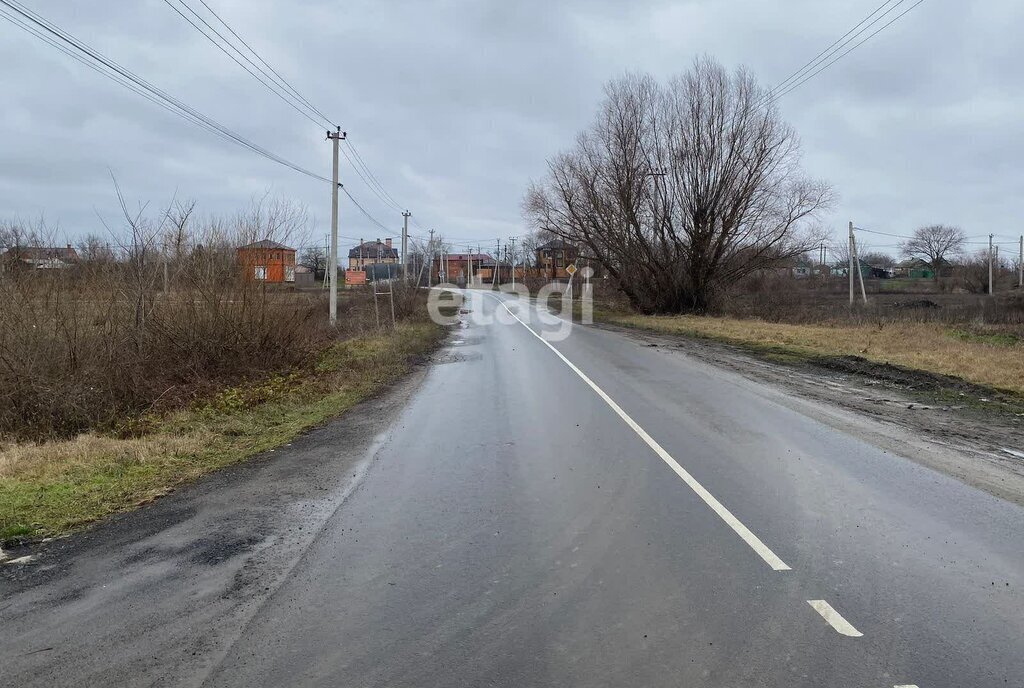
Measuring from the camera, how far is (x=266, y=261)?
14000 millimetres

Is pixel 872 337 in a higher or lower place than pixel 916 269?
lower

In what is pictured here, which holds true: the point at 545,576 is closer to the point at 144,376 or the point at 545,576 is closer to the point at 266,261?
the point at 144,376

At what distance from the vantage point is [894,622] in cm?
360

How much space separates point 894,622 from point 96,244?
12335 millimetres

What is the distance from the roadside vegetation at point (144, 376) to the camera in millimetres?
6602

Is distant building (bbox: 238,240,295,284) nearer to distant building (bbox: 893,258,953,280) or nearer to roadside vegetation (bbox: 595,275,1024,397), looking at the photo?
roadside vegetation (bbox: 595,275,1024,397)

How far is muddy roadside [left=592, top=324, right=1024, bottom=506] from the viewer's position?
23.0 ft

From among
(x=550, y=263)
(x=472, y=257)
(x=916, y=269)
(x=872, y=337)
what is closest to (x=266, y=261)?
(x=872, y=337)

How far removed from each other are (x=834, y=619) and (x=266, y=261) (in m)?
12.8

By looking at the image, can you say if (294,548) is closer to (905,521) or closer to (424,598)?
(424,598)

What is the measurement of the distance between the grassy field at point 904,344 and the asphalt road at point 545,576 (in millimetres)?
7829

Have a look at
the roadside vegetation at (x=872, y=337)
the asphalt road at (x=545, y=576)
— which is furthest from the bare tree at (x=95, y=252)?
the roadside vegetation at (x=872, y=337)

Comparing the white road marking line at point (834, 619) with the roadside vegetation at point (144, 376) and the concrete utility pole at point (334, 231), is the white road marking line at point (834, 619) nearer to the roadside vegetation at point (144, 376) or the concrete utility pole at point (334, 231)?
the roadside vegetation at point (144, 376)

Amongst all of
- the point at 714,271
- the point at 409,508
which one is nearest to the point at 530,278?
the point at 714,271
